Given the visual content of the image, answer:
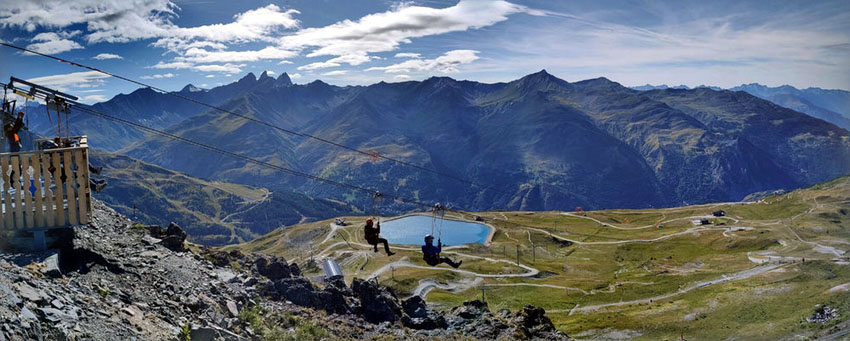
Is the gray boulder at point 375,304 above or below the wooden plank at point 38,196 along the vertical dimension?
below

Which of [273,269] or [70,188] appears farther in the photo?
[273,269]

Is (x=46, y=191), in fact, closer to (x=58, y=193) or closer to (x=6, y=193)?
(x=58, y=193)

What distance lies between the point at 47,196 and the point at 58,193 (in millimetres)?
402

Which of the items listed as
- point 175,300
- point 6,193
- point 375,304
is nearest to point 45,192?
point 6,193

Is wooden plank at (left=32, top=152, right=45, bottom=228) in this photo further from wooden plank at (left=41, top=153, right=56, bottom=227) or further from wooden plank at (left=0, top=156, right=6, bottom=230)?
wooden plank at (left=0, top=156, right=6, bottom=230)

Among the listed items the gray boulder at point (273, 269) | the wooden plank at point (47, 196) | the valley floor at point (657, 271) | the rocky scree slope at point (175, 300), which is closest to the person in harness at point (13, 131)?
the rocky scree slope at point (175, 300)

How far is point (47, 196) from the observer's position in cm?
1917

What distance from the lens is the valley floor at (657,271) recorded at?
6631 centimetres

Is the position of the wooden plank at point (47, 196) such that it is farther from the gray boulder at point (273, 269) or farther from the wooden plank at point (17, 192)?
the gray boulder at point (273, 269)

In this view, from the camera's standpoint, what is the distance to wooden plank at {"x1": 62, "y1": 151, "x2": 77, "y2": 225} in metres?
19.2

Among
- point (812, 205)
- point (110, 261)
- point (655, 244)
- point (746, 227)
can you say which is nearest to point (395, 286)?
point (110, 261)

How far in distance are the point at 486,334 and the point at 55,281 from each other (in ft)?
97.6

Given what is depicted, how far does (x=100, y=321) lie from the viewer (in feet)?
53.7

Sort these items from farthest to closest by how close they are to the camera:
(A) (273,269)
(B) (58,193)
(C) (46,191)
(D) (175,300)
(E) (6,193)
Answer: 1. (A) (273,269)
2. (D) (175,300)
3. (B) (58,193)
4. (C) (46,191)
5. (E) (6,193)
